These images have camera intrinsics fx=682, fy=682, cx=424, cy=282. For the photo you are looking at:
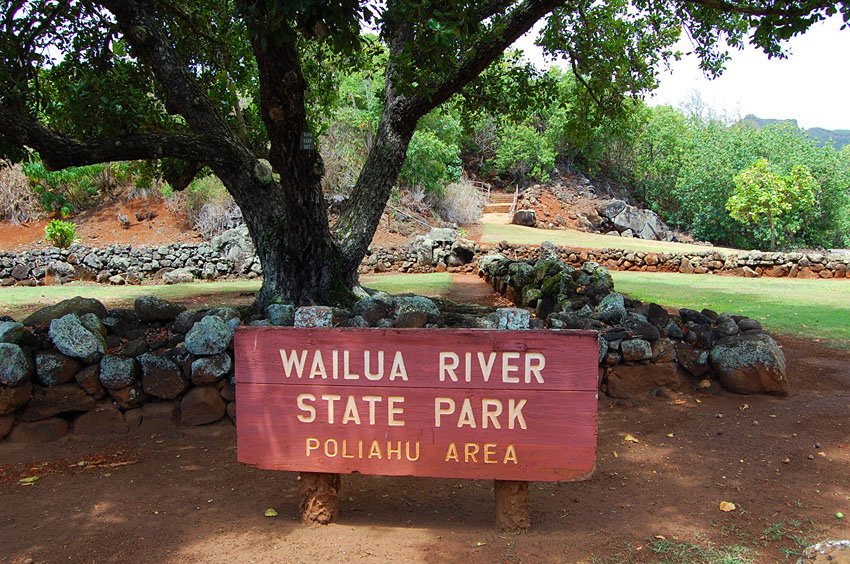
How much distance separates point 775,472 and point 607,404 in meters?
1.70

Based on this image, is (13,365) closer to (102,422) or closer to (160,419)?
(102,422)

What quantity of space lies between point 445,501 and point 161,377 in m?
2.57

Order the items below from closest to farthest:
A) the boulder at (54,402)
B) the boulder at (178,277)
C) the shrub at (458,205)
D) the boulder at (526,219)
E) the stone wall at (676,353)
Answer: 1. the boulder at (54,402)
2. the stone wall at (676,353)
3. the boulder at (178,277)
4. the shrub at (458,205)
5. the boulder at (526,219)

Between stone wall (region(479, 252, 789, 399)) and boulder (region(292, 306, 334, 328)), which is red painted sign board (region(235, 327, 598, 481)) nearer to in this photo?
boulder (region(292, 306, 334, 328))

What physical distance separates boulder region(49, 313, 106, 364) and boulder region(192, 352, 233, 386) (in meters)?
0.73

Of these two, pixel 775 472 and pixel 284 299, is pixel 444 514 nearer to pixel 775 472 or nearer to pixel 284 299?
pixel 775 472

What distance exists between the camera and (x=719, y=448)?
4.91 metres

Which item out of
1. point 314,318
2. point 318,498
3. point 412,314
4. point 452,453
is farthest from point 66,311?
point 452,453

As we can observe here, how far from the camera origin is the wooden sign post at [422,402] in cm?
336

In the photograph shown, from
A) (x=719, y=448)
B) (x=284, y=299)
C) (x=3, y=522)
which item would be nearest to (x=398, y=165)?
(x=284, y=299)

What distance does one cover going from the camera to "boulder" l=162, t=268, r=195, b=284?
1875cm

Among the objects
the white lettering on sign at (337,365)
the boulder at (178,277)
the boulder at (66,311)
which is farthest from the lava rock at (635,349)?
the boulder at (178,277)

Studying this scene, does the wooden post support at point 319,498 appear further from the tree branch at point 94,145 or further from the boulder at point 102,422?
the tree branch at point 94,145

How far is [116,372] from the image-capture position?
206 inches
